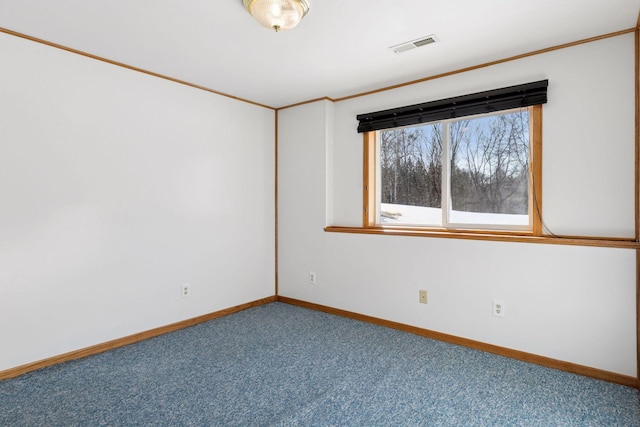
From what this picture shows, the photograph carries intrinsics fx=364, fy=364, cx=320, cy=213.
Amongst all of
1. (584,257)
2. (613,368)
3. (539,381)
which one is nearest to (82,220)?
(539,381)

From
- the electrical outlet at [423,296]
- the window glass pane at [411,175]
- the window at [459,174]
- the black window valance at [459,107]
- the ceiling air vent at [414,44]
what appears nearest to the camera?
the ceiling air vent at [414,44]

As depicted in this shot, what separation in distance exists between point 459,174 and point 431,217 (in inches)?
17.9

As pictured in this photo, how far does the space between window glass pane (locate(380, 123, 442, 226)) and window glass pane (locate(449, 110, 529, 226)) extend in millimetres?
155

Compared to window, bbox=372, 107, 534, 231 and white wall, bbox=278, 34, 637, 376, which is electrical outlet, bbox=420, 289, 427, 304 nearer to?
white wall, bbox=278, 34, 637, 376

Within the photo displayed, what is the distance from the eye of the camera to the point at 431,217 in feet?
10.9

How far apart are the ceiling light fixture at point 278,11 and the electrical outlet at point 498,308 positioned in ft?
7.93

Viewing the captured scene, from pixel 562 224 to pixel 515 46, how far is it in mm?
1308

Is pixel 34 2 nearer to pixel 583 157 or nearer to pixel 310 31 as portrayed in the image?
pixel 310 31

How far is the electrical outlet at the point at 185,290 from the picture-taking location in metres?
3.34

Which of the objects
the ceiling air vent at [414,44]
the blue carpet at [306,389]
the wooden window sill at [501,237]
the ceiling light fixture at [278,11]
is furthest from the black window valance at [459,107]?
the blue carpet at [306,389]

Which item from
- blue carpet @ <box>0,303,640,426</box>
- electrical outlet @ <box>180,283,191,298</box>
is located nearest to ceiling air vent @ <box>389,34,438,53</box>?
blue carpet @ <box>0,303,640,426</box>

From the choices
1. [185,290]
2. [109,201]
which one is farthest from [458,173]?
[109,201]

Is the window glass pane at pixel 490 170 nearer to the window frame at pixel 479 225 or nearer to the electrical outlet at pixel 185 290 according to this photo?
the window frame at pixel 479 225

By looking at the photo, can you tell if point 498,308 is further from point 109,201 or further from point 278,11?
point 109,201
